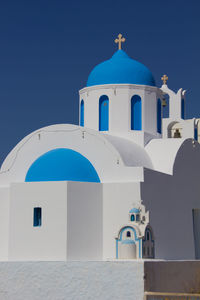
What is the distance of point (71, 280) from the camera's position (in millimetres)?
12195

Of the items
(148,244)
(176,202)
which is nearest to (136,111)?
(176,202)

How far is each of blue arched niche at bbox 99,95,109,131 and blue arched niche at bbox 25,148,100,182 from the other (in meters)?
2.49

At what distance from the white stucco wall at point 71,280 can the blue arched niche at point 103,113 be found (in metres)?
6.37

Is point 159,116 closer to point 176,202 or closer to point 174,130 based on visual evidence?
point 174,130

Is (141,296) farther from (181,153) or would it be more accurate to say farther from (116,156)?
(181,153)

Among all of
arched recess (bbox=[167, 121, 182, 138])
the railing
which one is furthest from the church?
the railing

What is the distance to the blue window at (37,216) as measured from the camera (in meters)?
14.5

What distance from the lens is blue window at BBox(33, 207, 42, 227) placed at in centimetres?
1455

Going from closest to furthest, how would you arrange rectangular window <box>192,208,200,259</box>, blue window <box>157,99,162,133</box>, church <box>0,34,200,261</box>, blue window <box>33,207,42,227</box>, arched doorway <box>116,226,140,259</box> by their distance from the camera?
1. arched doorway <box>116,226,140,259</box>
2. church <box>0,34,200,261</box>
3. blue window <box>33,207,42,227</box>
4. rectangular window <box>192,208,200,259</box>
5. blue window <box>157,99,162,133</box>

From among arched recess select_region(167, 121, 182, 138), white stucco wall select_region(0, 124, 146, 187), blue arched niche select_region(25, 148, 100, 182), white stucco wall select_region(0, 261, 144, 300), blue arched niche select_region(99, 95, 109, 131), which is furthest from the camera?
arched recess select_region(167, 121, 182, 138)

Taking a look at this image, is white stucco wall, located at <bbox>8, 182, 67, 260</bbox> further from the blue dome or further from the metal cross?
the metal cross

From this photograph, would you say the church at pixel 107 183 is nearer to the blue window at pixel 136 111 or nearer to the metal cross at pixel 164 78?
the blue window at pixel 136 111

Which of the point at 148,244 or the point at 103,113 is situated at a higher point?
the point at 103,113

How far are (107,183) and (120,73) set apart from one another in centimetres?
422
